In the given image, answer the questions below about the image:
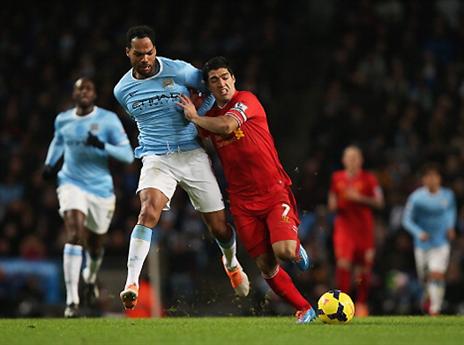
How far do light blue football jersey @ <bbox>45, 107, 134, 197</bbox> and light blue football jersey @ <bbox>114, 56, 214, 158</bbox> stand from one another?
2177mm

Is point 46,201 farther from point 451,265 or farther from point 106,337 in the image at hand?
point 106,337

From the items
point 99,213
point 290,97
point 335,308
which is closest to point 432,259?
point 99,213

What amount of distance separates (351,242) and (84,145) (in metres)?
4.24

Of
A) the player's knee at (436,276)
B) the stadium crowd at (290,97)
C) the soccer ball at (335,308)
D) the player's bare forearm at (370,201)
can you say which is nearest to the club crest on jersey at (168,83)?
the soccer ball at (335,308)

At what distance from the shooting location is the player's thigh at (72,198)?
1224cm

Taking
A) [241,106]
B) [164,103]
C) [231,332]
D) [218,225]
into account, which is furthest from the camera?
[218,225]

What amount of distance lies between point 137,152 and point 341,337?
3054mm

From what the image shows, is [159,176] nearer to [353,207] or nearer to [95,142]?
[95,142]

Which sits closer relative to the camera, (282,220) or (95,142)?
(282,220)

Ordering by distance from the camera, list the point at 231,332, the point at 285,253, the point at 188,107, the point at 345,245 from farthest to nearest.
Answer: the point at 345,245, the point at 188,107, the point at 285,253, the point at 231,332

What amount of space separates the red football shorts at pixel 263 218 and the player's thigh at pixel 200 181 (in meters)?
0.42

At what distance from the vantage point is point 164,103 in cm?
999

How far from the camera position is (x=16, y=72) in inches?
821

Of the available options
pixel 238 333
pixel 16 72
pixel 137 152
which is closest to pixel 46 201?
pixel 16 72
